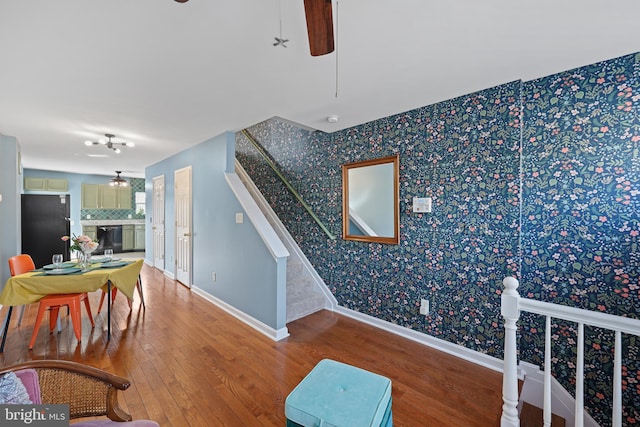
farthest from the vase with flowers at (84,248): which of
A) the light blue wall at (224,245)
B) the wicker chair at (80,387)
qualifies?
the wicker chair at (80,387)

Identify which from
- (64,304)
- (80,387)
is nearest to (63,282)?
(64,304)

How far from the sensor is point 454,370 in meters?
2.30

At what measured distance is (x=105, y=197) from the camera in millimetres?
7961

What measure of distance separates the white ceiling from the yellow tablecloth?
1658 mm

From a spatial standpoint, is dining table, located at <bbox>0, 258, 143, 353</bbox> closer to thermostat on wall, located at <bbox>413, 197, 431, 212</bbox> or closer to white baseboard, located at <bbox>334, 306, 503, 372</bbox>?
white baseboard, located at <bbox>334, 306, 503, 372</bbox>

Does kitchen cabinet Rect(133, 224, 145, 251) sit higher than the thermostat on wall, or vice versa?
the thermostat on wall

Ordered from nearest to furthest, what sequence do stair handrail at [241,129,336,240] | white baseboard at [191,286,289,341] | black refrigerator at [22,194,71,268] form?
white baseboard at [191,286,289,341] < stair handrail at [241,129,336,240] < black refrigerator at [22,194,71,268]

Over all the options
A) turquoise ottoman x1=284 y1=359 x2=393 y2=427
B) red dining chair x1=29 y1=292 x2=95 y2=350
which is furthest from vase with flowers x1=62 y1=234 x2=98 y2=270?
turquoise ottoman x1=284 y1=359 x2=393 y2=427

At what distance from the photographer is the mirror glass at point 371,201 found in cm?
297

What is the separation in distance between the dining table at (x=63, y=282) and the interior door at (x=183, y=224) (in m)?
1.42

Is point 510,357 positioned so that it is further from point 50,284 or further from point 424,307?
point 50,284

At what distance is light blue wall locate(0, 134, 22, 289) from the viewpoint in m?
3.64

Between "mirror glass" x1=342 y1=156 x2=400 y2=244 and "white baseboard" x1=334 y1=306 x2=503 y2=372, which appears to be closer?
"white baseboard" x1=334 y1=306 x2=503 y2=372

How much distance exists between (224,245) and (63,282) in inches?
62.1
